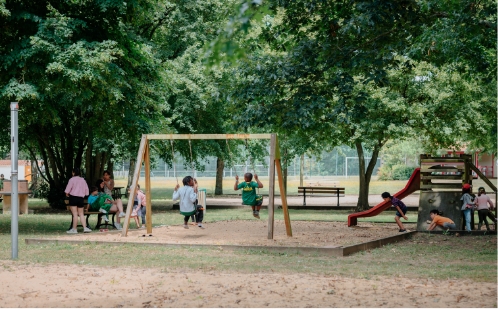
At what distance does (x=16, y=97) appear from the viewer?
1839cm

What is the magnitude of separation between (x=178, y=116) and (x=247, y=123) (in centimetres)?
1235

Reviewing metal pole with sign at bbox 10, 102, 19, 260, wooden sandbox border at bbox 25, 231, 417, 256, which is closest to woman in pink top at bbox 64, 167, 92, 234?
wooden sandbox border at bbox 25, 231, 417, 256

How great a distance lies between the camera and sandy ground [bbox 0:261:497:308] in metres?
9.23

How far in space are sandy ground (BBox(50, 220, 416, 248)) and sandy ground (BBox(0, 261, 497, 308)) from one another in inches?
168

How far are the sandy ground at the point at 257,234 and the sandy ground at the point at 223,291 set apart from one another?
427cm

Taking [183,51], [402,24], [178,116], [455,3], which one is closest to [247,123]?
[402,24]

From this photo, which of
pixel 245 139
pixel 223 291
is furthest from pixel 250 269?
pixel 245 139

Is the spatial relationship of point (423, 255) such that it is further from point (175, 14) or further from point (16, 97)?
point (175, 14)

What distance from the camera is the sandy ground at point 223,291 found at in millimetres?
9234

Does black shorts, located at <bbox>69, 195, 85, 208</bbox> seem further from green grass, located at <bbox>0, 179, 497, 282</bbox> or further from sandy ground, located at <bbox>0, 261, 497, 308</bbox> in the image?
sandy ground, located at <bbox>0, 261, 497, 308</bbox>

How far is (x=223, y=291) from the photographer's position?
10039 mm

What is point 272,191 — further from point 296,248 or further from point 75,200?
point 75,200

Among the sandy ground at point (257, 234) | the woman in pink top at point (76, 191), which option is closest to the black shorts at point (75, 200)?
the woman in pink top at point (76, 191)

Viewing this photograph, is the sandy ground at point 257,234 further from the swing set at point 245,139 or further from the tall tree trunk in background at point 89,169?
the tall tree trunk in background at point 89,169
